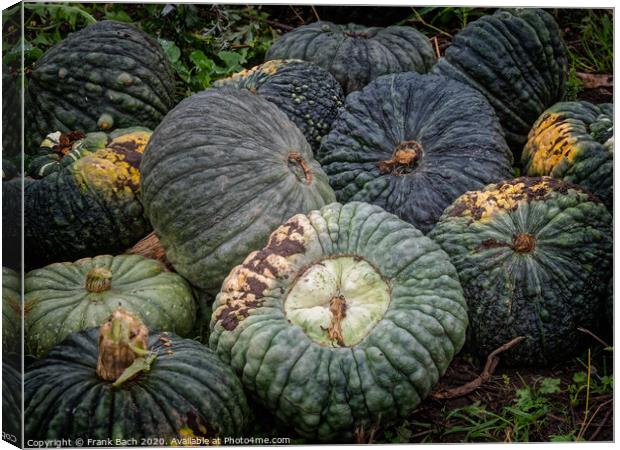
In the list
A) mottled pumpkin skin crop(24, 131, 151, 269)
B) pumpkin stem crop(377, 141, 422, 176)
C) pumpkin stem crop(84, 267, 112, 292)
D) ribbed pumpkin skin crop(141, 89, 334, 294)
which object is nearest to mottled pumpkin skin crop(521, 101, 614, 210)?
pumpkin stem crop(377, 141, 422, 176)

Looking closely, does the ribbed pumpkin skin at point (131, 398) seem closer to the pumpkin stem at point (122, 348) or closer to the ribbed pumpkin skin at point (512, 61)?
the pumpkin stem at point (122, 348)

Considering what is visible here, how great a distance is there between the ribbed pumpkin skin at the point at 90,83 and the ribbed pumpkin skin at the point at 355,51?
745 mm

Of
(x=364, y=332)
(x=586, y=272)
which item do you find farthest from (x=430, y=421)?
(x=586, y=272)

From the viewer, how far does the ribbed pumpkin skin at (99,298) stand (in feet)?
12.5

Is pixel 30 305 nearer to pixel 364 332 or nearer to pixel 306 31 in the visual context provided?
pixel 364 332

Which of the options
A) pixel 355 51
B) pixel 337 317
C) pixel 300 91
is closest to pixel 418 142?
pixel 300 91

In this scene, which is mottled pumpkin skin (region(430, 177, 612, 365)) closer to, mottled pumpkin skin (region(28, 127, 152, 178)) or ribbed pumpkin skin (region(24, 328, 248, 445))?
ribbed pumpkin skin (region(24, 328, 248, 445))

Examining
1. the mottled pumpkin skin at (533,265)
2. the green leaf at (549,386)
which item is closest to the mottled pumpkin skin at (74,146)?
the mottled pumpkin skin at (533,265)

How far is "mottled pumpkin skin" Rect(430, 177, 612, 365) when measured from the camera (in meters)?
3.97

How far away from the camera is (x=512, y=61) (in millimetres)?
4762

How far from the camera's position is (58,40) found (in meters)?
4.50

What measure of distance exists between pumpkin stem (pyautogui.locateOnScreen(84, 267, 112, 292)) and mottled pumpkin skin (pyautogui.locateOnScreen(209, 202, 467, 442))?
18.3 inches

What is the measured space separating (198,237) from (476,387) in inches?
49.6

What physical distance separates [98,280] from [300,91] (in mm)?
1354
